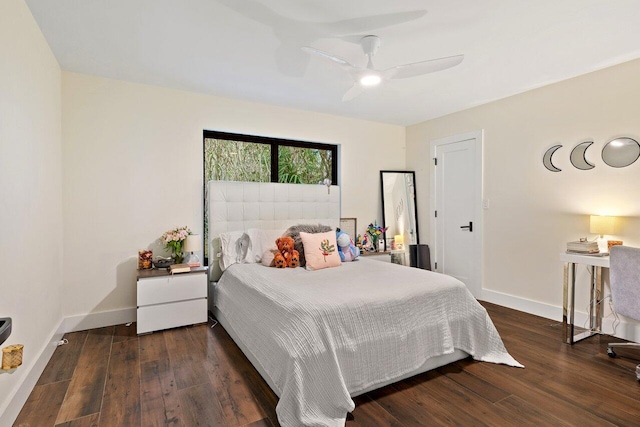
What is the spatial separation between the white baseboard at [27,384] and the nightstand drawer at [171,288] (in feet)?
2.29

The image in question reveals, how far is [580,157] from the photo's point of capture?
338 cm

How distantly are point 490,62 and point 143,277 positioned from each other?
3.78 metres

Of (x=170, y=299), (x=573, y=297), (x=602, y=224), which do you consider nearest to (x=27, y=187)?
(x=170, y=299)

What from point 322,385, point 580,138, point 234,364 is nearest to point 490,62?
point 580,138

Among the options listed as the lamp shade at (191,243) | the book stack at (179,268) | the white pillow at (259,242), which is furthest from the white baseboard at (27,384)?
the white pillow at (259,242)

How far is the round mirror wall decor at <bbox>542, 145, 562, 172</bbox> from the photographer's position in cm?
359

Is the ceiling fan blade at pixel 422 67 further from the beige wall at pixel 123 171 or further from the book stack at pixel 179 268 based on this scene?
the book stack at pixel 179 268

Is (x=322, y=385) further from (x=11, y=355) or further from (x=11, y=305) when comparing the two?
(x=11, y=305)

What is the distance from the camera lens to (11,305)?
1913mm

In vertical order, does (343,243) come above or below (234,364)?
above

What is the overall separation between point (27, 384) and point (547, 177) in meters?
4.89

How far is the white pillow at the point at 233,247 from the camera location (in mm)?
3627

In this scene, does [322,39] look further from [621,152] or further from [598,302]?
[598,302]

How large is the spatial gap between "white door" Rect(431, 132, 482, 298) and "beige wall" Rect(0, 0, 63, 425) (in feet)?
14.8
